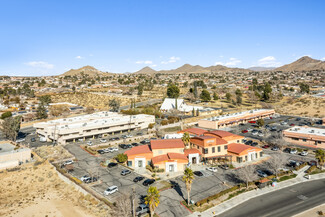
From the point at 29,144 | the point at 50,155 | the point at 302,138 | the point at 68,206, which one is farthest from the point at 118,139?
the point at 302,138

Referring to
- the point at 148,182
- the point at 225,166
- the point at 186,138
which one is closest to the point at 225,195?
the point at 225,166

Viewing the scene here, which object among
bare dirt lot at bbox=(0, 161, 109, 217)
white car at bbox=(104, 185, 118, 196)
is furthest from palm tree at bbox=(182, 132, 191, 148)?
bare dirt lot at bbox=(0, 161, 109, 217)

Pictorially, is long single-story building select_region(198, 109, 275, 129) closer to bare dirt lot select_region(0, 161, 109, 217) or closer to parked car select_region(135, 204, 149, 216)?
bare dirt lot select_region(0, 161, 109, 217)

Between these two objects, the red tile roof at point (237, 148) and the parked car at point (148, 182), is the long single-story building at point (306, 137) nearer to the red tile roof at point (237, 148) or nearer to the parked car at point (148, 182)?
the red tile roof at point (237, 148)

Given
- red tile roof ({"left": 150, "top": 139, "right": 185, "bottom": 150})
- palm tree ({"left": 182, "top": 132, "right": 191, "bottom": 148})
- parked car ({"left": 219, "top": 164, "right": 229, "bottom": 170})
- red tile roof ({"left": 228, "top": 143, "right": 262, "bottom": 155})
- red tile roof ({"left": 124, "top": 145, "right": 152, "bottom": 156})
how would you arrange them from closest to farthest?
parked car ({"left": 219, "top": 164, "right": 229, "bottom": 170}) < red tile roof ({"left": 124, "top": 145, "right": 152, "bottom": 156}) < red tile roof ({"left": 150, "top": 139, "right": 185, "bottom": 150}) < red tile roof ({"left": 228, "top": 143, "right": 262, "bottom": 155}) < palm tree ({"left": 182, "top": 132, "right": 191, "bottom": 148})

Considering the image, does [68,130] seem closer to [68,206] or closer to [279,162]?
[68,206]

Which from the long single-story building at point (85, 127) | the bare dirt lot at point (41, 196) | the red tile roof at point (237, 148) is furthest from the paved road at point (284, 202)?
the long single-story building at point (85, 127)

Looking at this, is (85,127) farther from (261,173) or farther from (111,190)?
(261,173)
